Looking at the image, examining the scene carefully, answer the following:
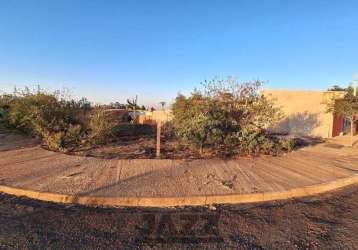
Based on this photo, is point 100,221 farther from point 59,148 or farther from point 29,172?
point 59,148

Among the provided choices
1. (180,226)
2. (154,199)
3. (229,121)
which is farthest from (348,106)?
(180,226)

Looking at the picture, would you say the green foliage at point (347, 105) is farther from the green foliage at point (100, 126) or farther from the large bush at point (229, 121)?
the green foliage at point (100, 126)

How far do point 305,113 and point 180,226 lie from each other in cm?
1654

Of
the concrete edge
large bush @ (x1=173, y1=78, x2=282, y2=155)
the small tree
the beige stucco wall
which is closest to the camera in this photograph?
the concrete edge

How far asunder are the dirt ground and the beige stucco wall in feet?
44.7

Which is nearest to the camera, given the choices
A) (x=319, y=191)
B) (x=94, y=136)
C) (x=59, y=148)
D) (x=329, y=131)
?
(x=319, y=191)

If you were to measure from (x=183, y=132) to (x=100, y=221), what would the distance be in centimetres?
552

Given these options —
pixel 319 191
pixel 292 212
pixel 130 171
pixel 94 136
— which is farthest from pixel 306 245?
pixel 94 136

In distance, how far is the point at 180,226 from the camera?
388 cm

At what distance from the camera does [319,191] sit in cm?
575

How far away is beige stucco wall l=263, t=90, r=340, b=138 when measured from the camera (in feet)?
56.5

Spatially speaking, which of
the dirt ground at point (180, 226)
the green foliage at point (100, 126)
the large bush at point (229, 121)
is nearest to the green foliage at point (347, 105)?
the large bush at point (229, 121)

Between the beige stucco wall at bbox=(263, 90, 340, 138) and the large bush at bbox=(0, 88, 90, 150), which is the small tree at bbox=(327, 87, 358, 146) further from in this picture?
the large bush at bbox=(0, 88, 90, 150)

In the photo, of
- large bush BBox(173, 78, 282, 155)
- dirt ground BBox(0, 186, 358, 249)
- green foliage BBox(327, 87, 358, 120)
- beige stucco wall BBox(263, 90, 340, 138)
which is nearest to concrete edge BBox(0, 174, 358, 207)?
dirt ground BBox(0, 186, 358, 249)
